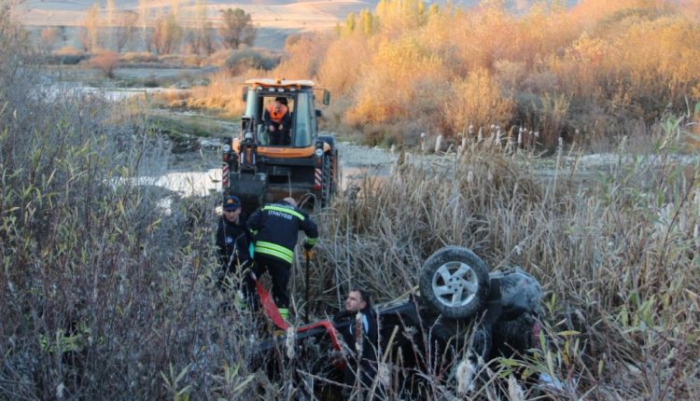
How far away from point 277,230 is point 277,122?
4625 millimetres

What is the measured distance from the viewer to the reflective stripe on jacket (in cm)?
684

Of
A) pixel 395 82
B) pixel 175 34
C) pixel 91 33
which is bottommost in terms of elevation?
pixel 91 33

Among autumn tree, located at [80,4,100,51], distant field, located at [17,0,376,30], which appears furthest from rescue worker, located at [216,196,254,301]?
distant field, located at [17,0,376,30]

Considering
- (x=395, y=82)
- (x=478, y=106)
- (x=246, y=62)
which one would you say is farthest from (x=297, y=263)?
(x=246, y=62)

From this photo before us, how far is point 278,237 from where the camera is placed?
270 inches

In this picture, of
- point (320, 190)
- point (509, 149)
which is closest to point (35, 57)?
point (320, 190)

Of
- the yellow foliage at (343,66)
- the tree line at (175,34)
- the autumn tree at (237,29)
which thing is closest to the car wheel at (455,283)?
the yellow foliage at (343,66)

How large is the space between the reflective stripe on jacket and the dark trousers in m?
0.05

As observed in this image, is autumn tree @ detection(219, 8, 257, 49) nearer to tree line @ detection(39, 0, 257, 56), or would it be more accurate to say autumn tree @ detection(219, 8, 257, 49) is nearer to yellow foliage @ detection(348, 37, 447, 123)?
tree line @ detection(39, 0, 257, 56)

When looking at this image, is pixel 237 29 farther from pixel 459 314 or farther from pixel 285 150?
pixel 459 314

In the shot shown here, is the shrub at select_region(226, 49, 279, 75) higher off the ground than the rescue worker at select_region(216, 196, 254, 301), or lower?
lower

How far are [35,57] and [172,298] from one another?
670 cm

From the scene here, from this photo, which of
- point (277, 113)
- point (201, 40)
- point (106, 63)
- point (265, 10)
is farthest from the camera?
point (265, 10)

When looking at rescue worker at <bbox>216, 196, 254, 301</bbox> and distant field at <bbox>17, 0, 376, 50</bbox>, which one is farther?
distant field at <bbox>17, 0, 376, 50</bbox>
